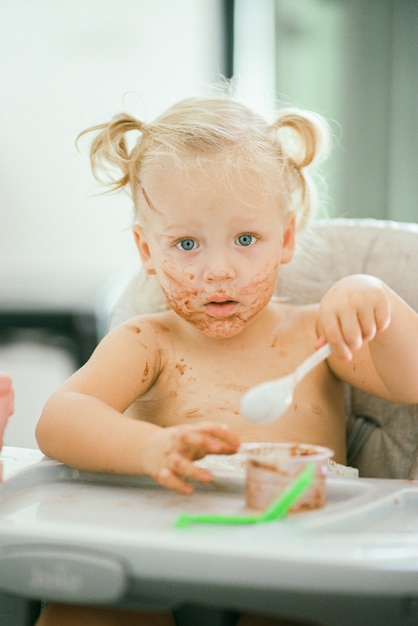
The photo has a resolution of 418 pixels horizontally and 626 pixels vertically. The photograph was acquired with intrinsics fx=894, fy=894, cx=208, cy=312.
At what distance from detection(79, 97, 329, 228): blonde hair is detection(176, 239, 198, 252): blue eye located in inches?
3.7

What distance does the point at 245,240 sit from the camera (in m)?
1.12

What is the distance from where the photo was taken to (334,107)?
2715mm

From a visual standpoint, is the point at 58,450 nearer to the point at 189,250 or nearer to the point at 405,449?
the point at 189,250

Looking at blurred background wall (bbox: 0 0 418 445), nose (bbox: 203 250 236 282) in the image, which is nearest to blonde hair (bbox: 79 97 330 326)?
nose (bbox: 203 250 236 282)

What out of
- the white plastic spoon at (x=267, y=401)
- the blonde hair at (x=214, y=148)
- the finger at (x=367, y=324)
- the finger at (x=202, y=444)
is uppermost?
the blonde hair at (x=214, y=148)

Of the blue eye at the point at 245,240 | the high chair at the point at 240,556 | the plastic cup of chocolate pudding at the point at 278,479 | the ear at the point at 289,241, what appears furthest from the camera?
the ear at the point at 289,241

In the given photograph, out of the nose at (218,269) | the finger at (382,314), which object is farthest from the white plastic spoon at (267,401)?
the nose at (218,269)

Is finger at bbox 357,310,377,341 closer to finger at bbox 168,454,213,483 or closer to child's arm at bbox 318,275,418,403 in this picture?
child's arm at bbox 318,275,418,403

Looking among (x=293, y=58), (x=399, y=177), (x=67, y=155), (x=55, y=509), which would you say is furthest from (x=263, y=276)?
(x=67, y=155)

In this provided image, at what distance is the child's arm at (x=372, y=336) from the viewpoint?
0.92 m

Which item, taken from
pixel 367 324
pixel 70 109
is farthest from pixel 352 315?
pixel 70 109

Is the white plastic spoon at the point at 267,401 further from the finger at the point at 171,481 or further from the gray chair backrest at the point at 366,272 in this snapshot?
the gray chair backrest at the point at 366,272

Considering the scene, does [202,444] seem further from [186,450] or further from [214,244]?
[214,244]

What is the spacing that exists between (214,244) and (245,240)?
0.15ft
